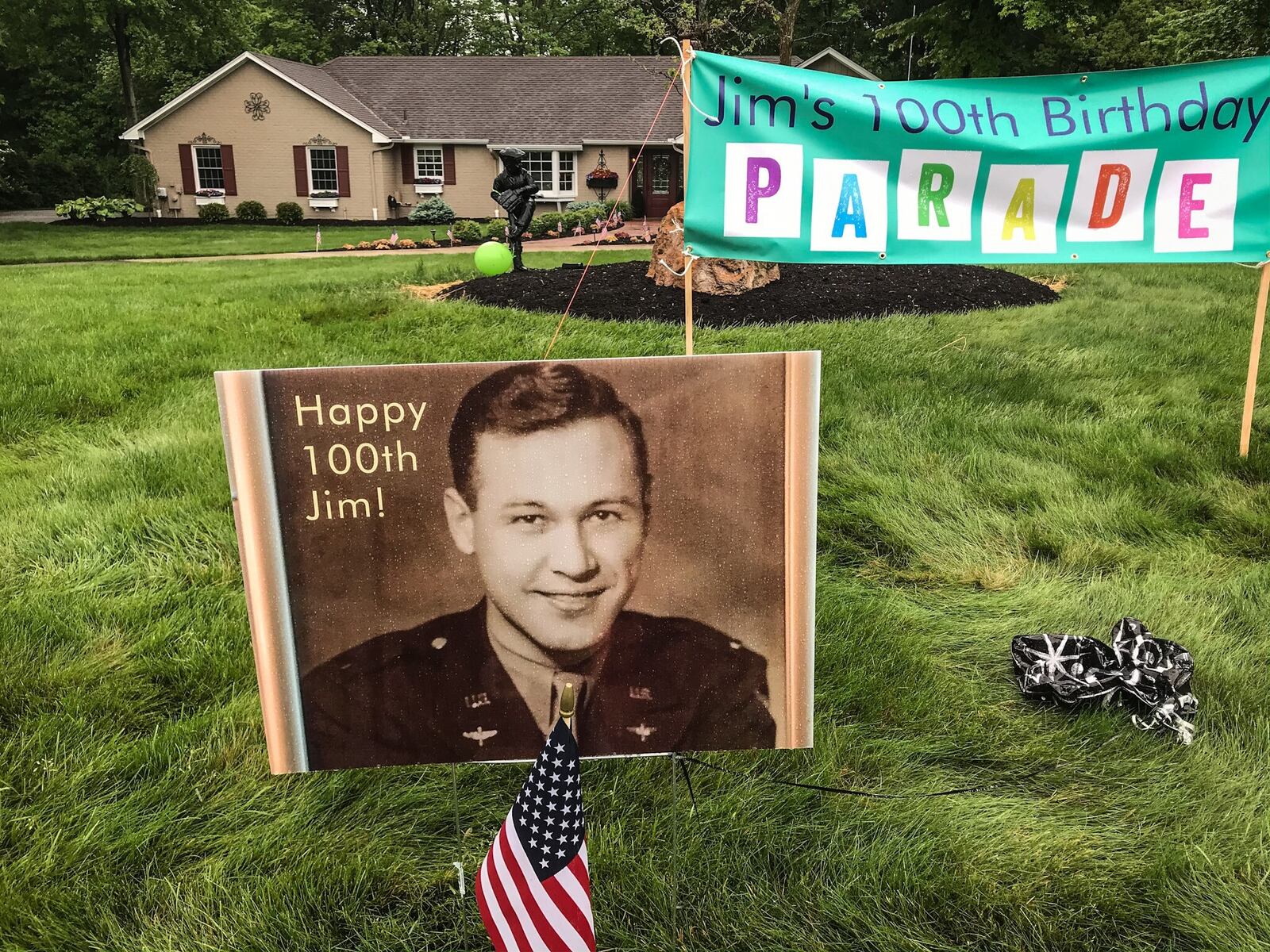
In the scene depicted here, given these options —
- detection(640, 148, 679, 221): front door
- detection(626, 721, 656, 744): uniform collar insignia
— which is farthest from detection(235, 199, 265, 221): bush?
detection(626, 721, 656, 744): uniform collar insignia

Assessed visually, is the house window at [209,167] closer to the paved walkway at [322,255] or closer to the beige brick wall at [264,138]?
the beige brick wall at [264,138]

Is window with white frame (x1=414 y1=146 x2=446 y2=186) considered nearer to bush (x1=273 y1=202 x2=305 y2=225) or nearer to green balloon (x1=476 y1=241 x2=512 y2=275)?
bush (x1=273 y1=202 x2=305 y2=225)

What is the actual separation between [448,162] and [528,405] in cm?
3004

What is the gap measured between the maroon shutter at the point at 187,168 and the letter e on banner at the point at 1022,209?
1180 inches

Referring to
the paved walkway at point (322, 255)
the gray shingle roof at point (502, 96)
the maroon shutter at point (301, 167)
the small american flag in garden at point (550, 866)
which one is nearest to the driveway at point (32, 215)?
the maroon shutter at point (301, 167)

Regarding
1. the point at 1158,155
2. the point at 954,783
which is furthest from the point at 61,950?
the point at 1158,155

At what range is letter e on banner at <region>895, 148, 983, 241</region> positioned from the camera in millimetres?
4395

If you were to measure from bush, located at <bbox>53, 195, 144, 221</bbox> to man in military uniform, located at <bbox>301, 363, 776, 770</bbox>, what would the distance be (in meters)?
29.4

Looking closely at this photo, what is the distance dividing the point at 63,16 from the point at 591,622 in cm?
3325

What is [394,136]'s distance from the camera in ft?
95.2

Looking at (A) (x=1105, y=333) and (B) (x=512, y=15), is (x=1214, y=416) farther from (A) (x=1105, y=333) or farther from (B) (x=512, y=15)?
(B) (x=512, y=15)

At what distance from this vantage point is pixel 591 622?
206cm

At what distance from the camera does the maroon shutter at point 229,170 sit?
28.6 meters

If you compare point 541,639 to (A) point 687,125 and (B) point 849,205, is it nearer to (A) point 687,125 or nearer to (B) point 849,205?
(A) point 687,125
